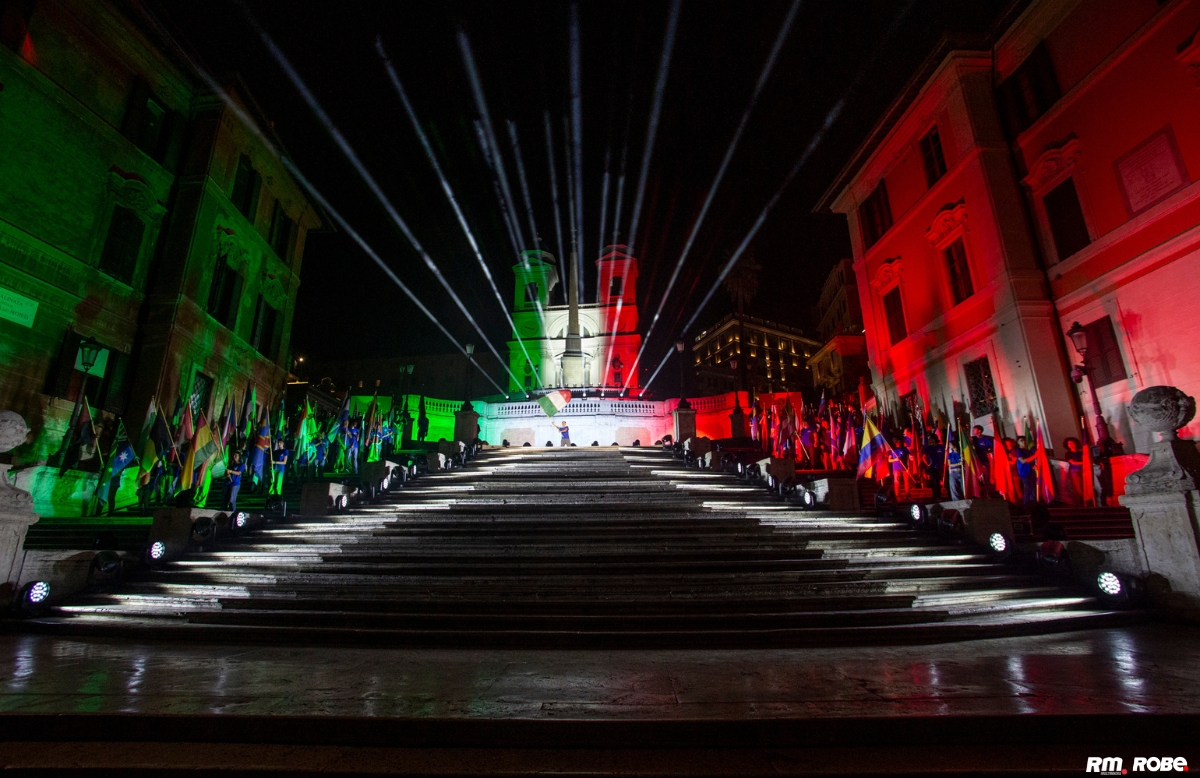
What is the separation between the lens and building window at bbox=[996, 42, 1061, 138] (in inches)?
637

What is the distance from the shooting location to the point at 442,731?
3361 mm

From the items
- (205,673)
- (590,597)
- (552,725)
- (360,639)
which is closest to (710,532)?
(590,597)

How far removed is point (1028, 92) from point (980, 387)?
994 cm

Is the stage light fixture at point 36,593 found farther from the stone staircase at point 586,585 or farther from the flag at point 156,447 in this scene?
the flag at point 156,447

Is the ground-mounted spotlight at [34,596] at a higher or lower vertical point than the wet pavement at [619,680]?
higher

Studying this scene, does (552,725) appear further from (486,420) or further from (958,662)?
(486,420)

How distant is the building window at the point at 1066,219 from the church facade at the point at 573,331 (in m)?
34.3

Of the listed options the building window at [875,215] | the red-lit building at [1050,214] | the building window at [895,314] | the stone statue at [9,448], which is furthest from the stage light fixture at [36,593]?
the building window at [875,215]

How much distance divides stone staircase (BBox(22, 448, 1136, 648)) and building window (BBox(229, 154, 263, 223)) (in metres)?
17.7

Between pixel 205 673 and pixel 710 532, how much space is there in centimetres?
740

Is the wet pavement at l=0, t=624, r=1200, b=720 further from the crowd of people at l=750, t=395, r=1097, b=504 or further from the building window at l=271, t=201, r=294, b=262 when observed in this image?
the building window at l=271, t=201, r=294, b=262

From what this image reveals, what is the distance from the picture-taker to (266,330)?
24.7 meters

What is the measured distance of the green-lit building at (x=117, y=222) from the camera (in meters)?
13.7

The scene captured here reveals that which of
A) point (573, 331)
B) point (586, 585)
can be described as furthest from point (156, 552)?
point (573, 331)
